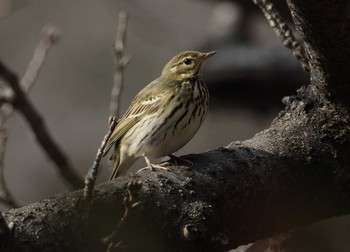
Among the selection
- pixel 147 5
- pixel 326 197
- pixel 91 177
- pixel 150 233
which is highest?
pixel 147 5

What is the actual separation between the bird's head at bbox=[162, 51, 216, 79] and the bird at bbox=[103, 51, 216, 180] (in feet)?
0.09

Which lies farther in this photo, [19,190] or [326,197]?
[19,190]

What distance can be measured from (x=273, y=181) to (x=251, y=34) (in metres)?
3.47

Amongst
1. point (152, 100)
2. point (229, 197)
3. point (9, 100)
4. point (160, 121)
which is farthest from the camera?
point (152, 100)

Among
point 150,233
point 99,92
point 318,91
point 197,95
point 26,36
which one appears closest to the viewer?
point 150,233

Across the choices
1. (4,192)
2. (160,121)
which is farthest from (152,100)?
(4,192)

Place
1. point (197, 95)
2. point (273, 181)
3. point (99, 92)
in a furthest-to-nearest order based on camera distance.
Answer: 1. point (99, 92)
2. point (197, 95)
3. point (273, 181)

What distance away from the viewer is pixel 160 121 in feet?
12.5

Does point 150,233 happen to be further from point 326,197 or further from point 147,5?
point 147,5

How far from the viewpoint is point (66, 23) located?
10000 millimetres

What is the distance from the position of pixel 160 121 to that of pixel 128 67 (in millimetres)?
5524

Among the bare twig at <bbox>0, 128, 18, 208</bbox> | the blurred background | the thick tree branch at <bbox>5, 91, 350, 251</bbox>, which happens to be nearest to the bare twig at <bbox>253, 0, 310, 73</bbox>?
the thick tree branch at <bbox>5, 91, 350, 251</bbox>

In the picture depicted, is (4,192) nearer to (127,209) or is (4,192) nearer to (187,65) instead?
(127,209)

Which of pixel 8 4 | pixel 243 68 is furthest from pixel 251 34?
pixel 8 4
